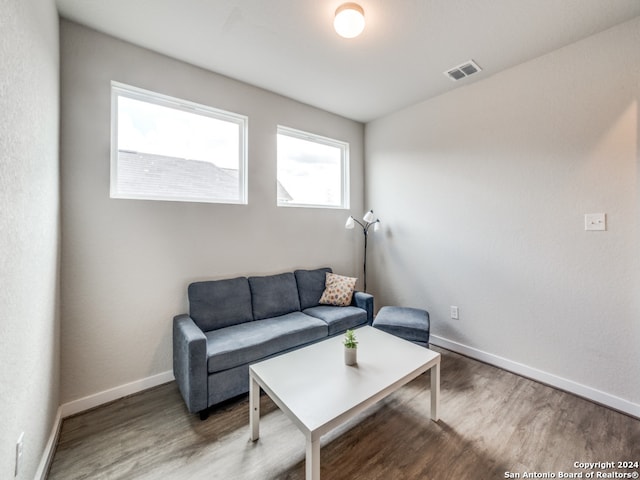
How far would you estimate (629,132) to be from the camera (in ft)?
6.26

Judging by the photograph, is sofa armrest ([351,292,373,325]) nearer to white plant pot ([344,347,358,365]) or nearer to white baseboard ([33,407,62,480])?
white plant pot ([344,347,358,365])

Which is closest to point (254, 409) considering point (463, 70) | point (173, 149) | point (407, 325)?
point (407, 325)

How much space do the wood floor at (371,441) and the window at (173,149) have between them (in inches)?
66.8

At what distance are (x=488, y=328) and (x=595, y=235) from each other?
1174 millimetres

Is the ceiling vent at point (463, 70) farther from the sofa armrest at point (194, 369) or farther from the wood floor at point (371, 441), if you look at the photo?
the sofa armrest at point (194, 369)

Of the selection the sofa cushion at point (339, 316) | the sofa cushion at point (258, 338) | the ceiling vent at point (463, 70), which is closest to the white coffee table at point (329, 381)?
the sofa cushion at point (258, 338)

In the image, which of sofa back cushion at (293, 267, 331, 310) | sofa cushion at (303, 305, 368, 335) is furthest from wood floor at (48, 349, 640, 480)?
sofa back cushion at (293, 267, 331, 310)

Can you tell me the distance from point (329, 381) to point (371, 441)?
1.69ft

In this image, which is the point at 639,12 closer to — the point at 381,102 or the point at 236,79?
the point at 381,102

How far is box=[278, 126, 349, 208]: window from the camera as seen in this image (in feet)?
10.3

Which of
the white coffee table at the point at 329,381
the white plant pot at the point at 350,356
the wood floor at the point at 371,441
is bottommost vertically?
the wood floor at the point at 371,441

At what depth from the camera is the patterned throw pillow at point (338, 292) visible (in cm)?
298

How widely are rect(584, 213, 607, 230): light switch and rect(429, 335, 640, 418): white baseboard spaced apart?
49.1 inches

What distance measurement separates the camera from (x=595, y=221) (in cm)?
204
